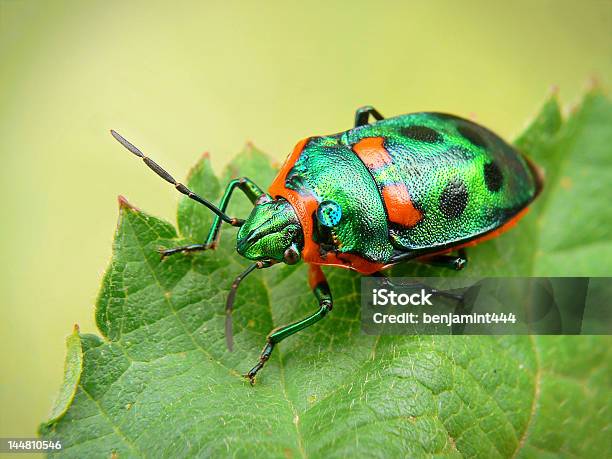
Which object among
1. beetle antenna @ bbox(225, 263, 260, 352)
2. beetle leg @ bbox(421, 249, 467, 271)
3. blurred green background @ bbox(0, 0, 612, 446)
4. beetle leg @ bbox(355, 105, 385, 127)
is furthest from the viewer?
blurred green background @ bbox(0, 0, 612, 446)

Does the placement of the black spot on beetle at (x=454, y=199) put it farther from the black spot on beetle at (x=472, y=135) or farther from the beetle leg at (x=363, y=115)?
the beetle leg at (x=363, y=115)

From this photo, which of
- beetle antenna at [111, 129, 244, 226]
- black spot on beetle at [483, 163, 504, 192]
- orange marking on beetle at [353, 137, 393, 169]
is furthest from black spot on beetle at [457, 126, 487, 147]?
beetle antenna at [111, 129, 244, 226]

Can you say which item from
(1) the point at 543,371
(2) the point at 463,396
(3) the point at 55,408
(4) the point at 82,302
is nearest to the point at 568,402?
(1) the point at 543,371

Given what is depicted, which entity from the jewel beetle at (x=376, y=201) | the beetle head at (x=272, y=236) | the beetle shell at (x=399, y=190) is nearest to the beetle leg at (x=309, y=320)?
the jewel beetle at (x=376, y=201)

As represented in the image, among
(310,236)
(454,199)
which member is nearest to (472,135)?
(454,199)

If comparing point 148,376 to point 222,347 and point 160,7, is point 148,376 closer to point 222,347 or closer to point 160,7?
point 222,347

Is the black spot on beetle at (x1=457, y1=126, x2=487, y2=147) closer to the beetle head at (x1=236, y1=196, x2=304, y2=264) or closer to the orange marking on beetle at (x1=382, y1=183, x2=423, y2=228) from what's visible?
the orange marking on beetle at (x1=382, y1=183, x2=423, y2=228)
